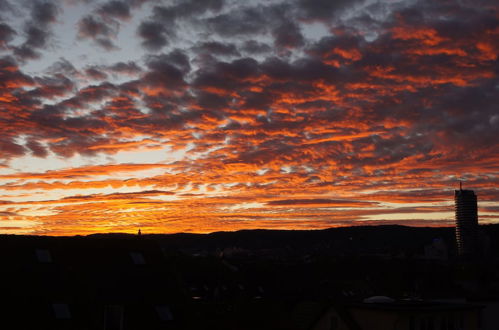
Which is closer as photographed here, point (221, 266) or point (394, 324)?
point (394, 324)

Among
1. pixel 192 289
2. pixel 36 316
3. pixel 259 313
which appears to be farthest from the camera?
pixel 192 289

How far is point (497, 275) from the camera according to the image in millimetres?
173750

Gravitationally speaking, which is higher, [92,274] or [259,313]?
[92,274]

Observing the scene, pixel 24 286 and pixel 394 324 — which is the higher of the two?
pixel 24 286

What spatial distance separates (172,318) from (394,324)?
54.1 feet

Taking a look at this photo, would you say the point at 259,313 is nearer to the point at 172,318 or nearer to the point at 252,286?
the point at 172,318

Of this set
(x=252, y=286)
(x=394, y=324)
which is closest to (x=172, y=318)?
(x=394, y=324)

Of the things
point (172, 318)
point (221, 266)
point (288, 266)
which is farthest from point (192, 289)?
point (172, 318)

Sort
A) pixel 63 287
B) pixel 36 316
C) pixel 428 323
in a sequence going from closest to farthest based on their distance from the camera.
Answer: pixel 36 316, pixel 63 287, pixel 428 323

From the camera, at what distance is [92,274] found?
4578 cm

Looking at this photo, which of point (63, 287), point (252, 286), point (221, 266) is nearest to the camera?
point (63, 287)

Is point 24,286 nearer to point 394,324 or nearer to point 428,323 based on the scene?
point 394,324

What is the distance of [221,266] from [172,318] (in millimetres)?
122909

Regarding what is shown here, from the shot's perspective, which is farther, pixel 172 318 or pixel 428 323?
pixel 428 323
